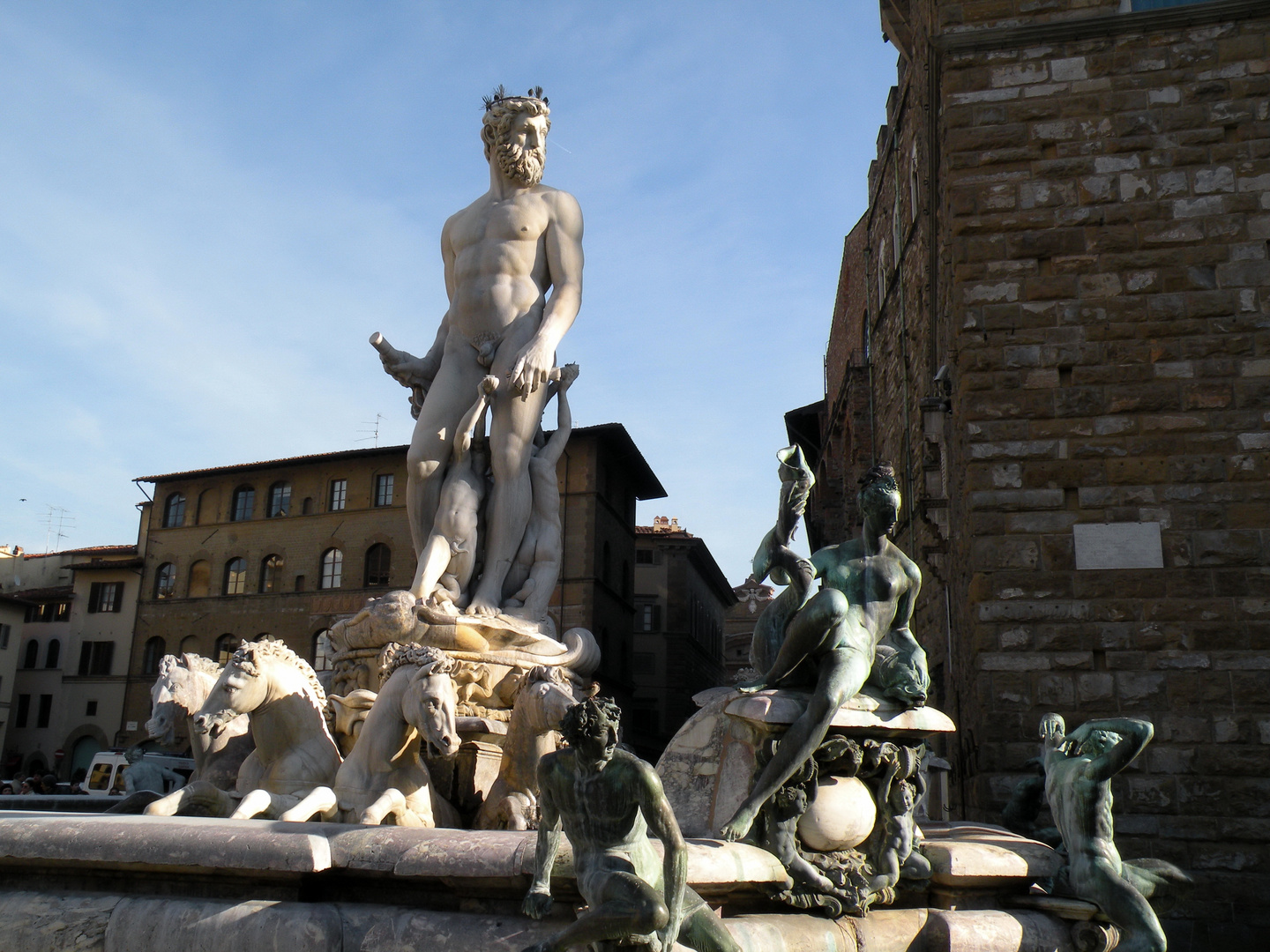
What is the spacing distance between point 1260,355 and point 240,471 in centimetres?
3945

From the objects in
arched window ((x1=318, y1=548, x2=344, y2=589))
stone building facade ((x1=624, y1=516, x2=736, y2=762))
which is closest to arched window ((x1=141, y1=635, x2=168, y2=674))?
arched window ((x1=318, y1=548, x2=344, y2=589))

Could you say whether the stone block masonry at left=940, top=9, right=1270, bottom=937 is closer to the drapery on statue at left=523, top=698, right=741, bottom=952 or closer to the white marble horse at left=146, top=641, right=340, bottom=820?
the white marble horse at left=146, top=641, right=340, bottom=820

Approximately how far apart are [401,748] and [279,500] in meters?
39.9

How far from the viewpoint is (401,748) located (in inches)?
183

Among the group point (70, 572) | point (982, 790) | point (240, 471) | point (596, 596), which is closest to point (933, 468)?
point (982, 790)

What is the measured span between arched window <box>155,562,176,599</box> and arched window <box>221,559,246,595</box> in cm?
257

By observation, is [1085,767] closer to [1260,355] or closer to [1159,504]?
[1159,504]

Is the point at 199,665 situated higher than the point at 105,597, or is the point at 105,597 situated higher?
the point at 105,597

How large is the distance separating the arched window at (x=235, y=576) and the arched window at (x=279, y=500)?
202cm

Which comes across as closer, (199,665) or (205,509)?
(199,665)

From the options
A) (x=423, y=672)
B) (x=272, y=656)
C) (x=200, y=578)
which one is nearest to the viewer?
(x=423, y=672)

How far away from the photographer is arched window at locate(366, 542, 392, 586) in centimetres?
3991

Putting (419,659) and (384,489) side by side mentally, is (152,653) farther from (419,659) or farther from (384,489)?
(419,659)

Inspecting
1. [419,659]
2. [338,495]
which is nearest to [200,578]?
[338,495]
